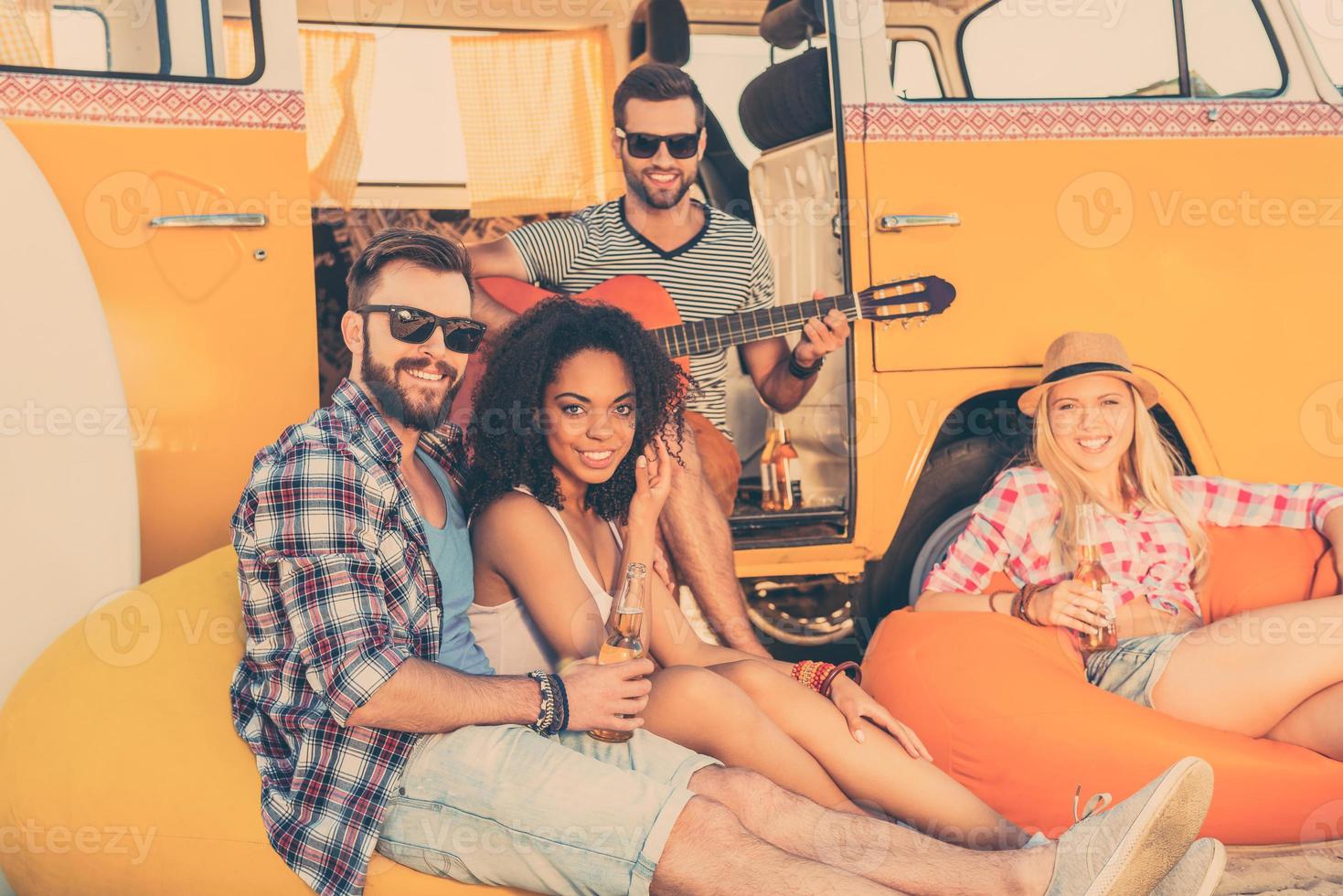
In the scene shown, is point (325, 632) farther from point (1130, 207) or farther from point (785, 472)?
point (1130, 207)

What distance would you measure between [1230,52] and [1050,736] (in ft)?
8.09

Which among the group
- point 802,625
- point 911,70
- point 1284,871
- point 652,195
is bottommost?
point 1284,871

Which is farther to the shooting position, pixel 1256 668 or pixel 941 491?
pixel 941 491

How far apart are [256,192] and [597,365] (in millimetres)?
1344

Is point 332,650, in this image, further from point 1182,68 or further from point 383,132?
point 1182,68

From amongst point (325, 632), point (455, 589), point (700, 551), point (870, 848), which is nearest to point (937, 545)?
point (700, 551)

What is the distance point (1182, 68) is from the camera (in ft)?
13.3

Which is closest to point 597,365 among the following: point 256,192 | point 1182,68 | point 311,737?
point 311,737

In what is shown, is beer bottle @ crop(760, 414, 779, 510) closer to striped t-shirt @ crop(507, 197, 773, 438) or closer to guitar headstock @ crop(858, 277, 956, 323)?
striped t-shirt @ crop(507, 197, 773, 438)

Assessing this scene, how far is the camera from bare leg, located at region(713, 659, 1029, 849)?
8.84 feet

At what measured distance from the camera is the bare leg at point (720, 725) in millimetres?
2584

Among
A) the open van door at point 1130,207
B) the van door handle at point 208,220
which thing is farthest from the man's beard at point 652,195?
the van door handle at point 208,220

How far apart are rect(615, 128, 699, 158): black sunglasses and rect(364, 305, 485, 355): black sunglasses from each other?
4.81 ft

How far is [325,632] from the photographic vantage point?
7.55ft
